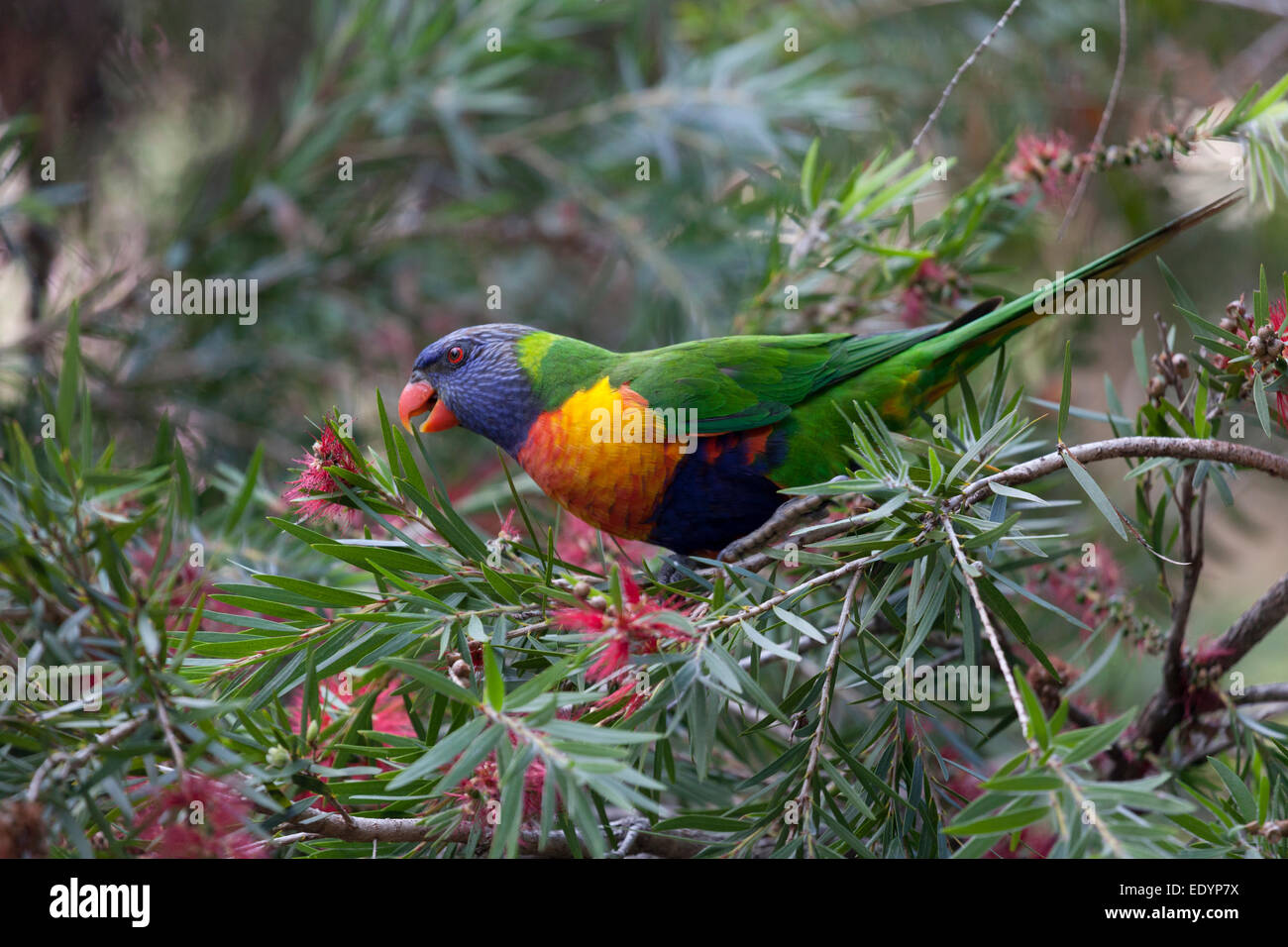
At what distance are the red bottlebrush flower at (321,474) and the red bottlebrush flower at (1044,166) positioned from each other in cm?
134

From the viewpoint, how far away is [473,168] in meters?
2.96

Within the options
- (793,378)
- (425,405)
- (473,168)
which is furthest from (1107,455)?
(473,168)

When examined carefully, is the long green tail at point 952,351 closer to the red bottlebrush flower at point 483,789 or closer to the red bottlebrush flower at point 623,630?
the red bottlebrush flower at point 623,630

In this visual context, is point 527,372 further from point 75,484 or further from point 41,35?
point 41,35

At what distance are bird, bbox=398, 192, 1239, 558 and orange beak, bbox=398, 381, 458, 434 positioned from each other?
0.08 metres

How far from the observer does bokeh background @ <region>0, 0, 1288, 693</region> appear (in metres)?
2.53

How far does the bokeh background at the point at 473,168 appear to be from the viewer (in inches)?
99.7

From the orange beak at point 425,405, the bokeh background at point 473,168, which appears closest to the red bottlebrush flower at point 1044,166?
the bokeh background at point 473,168

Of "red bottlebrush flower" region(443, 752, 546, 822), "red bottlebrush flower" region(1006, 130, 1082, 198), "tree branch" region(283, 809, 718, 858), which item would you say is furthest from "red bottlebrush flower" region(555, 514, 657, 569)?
"red bottlebrush flower" region(1006, 130, 1082, 198)

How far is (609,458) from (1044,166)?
3.22 feet

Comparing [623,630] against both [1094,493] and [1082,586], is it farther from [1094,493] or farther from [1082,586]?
[1082,586]

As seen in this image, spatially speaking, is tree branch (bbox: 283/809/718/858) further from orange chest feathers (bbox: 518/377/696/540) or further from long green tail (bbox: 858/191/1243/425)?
long green tail (bbox: 858/191/1243/425)

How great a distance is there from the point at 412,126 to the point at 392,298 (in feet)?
3.06
